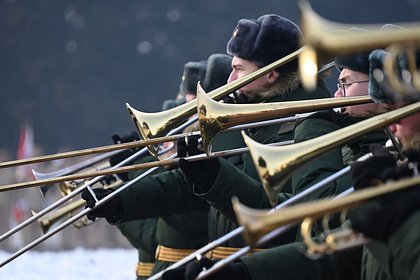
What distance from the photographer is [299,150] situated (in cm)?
328

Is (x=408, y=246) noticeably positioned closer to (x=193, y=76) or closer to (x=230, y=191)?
(x=230, y=191)

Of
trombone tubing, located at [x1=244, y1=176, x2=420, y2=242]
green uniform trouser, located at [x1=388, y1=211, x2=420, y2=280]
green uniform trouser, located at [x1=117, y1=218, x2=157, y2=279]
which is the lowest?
green uniform trouser, located at [x1=117, y1=218, x2=157, y2=279]

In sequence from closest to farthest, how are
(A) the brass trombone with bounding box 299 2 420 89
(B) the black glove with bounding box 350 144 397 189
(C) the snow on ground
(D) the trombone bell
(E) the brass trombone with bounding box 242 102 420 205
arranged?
(A) the brass trombone with bounding box 299 2 420 89, (B) the black glove with bounding box 350 144 397 189, (E) the brass trombone with bounding box 242 102 420 205, (D) the trombone bell, (C) the snow on ground

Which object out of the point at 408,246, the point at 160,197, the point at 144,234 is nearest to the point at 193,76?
the point at 144,234

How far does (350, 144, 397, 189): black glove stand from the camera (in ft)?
9.55

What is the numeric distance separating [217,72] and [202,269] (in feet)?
8.41

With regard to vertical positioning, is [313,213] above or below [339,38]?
below

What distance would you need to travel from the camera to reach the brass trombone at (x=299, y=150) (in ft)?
10.3

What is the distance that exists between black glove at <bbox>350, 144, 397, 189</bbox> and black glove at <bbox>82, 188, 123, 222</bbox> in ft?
6.36

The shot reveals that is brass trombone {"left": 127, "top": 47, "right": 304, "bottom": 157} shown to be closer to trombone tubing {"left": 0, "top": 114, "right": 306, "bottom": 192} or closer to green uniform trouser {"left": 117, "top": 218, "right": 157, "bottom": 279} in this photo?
trombone tubing {"left": 0, "top": 114, "right": 306, "bottom": 192}

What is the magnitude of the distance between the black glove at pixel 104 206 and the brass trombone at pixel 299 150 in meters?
1.48

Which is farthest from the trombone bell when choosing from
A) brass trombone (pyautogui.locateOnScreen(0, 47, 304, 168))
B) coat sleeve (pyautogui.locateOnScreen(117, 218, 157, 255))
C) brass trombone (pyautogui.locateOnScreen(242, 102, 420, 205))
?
coat sleeve (pyautogui.locateOnScreen(117, 218, 157, 255))

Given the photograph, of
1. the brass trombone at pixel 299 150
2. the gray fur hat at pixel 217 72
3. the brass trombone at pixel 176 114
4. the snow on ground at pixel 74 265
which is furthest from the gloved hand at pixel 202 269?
the snow on ground at pixel 74 265

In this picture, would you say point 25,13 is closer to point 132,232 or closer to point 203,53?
point 203,53
